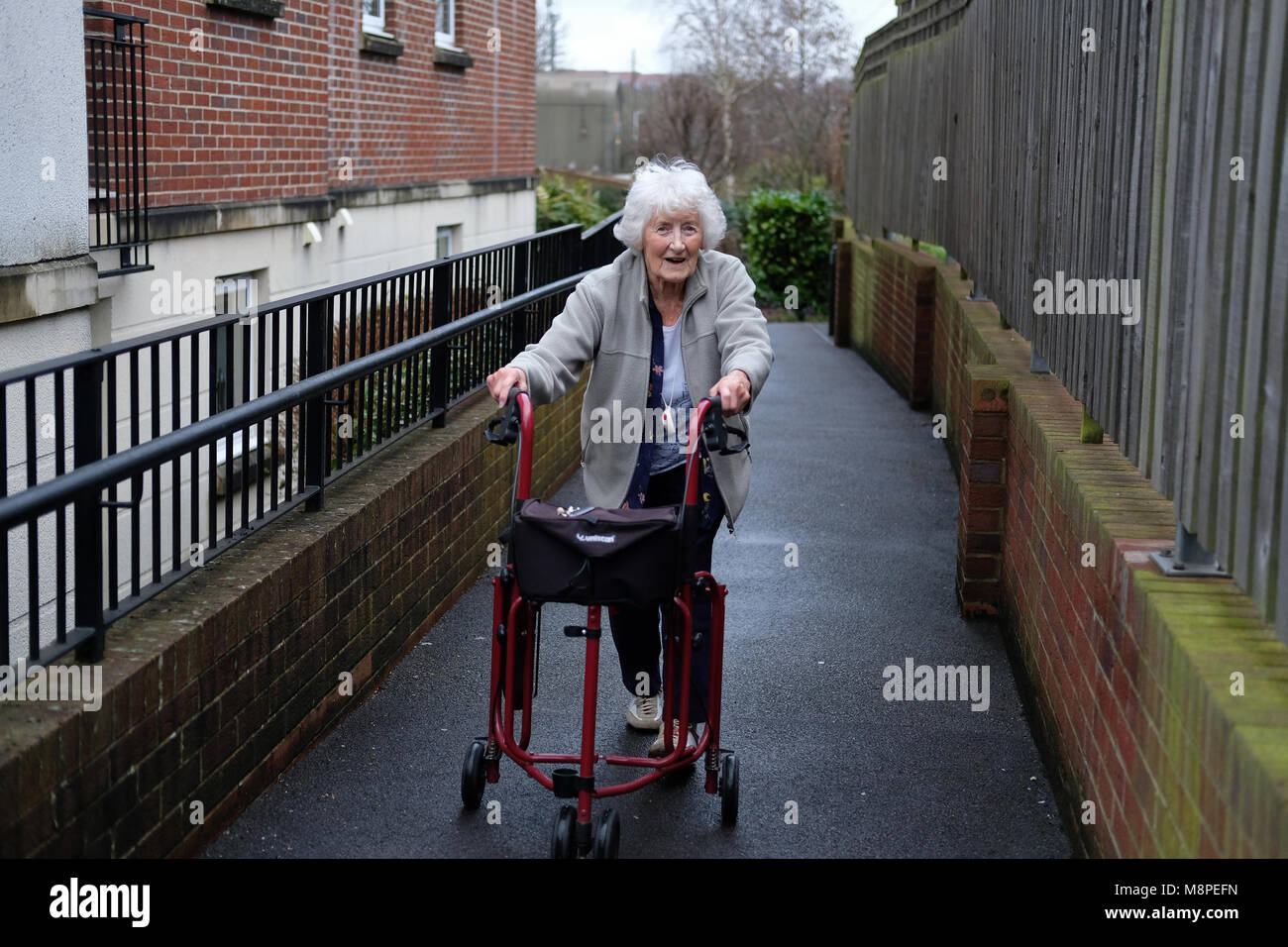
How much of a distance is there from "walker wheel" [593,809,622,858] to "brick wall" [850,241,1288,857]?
1.23m

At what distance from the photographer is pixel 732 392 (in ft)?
14.0

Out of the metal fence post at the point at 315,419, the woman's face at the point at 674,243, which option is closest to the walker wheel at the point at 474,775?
the metal fence post at the point at 315,419

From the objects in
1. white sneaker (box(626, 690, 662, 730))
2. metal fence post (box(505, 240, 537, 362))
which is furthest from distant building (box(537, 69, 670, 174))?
white sneaker (box(626, 690, 662, 730))

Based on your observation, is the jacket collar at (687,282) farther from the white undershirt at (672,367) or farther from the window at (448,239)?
the window at (448,239)

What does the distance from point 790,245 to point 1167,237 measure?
19.0 m

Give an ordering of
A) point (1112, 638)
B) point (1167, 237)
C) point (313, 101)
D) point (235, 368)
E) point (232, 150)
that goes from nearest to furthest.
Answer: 1. point (1167, 237)
2. point (1112, 638)
3. point (235, 368)
4. point (232, 150)
5. point (313, 101)

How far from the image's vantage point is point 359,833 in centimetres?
→ 454

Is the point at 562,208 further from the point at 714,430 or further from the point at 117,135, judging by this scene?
the point at 714,430

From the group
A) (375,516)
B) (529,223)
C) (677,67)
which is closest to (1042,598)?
(375,516)

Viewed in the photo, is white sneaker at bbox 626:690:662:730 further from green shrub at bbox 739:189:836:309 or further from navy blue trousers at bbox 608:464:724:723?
green shrub at bbox 739:189:836:309

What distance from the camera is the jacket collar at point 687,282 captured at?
4.82 metres

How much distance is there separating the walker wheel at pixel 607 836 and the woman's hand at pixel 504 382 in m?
1.12

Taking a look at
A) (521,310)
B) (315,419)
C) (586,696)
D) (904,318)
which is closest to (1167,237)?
(586,696)
